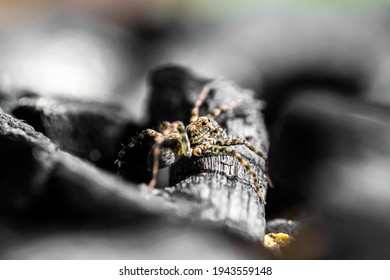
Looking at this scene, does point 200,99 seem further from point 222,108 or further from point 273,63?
point 273,63

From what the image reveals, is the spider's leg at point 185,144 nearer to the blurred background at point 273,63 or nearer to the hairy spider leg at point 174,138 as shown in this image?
the hairy spider leg at point 174,138

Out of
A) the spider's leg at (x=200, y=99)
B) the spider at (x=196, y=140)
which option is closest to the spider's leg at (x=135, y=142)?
the spider at (x=196, y=140)

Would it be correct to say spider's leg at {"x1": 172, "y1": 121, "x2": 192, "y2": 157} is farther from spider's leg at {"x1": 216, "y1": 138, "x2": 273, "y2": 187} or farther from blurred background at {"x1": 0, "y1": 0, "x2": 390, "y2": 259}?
blurred background at {"x1": 0, "y1": 0, "x2": 390, "y2": 259}

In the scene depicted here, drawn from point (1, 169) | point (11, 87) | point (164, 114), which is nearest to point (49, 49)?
point (11, 87)

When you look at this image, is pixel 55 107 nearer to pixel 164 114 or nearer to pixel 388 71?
pixel 164 114

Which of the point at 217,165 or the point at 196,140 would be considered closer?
the point at 217,165

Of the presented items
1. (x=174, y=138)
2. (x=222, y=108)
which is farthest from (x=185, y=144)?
(x=222, y=108)

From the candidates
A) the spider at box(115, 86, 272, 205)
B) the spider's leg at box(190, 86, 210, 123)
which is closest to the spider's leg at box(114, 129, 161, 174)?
the spider at box(115, 86, 272, 205)
